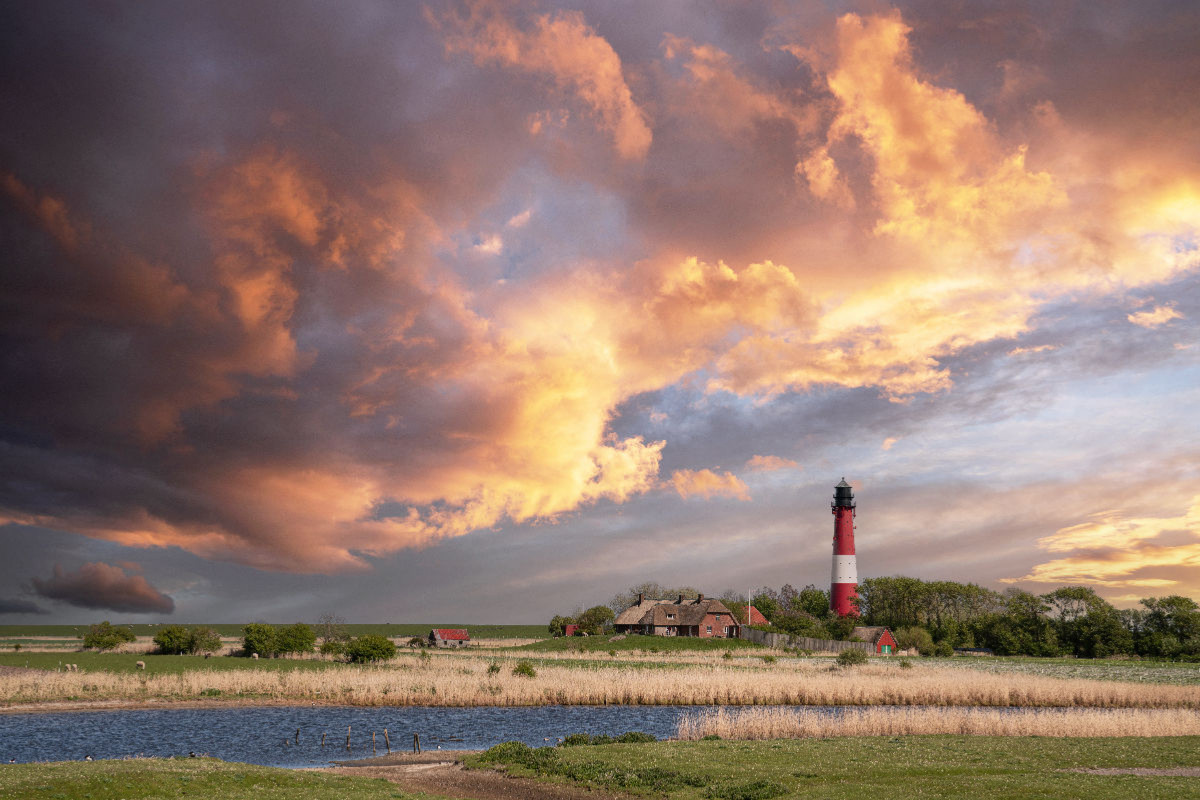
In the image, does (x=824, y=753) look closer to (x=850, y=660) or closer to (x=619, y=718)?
(x=619, y=718)

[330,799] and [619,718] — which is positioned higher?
[330,799]

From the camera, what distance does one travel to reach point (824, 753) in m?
36.1

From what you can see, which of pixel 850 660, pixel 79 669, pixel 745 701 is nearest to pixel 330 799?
pixel 745 701

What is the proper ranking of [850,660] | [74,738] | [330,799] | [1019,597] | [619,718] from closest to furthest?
[330,799], [74,738], [619,718], [850,660], [1019,597]

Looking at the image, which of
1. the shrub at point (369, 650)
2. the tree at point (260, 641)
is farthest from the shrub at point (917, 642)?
the tree at point (260, 641)

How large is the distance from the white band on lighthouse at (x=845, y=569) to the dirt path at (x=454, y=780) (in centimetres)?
10093

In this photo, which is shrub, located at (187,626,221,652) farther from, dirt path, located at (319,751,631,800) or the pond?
dirt path, located at (319,751,631,800)

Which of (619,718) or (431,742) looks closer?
(431,742)

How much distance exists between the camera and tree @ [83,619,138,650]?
366 feet

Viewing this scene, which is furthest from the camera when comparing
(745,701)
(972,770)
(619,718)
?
(745,701)

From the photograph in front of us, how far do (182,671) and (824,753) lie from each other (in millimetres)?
63819

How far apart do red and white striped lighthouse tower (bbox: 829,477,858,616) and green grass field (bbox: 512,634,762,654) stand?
16802 mm

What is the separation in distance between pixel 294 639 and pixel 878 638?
8108cm

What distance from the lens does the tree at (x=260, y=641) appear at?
9788 cm
